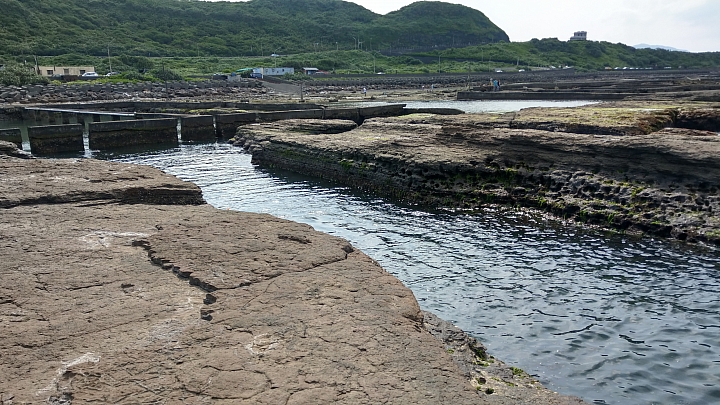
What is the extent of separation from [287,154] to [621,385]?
775 inches

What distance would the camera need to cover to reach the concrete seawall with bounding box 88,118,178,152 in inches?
1245

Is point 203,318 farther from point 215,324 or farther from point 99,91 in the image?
point 99,91

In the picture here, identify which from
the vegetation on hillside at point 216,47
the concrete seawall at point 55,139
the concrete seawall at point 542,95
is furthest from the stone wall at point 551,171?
the vegetation on hillside at point 216,47

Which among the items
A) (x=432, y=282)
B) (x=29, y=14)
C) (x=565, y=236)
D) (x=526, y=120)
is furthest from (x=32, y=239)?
(x=29, y=14)

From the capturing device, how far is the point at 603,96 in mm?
54188

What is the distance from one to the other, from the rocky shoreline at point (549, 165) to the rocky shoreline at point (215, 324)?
29.6 ft

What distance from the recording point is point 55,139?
30.2 metres

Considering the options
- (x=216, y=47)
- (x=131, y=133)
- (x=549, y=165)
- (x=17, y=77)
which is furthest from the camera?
(x=216, y=47)

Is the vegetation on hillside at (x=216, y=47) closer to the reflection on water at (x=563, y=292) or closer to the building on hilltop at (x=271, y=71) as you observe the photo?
the building on hilltop at (x=271, y=71)

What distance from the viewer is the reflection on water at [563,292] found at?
7566 mm

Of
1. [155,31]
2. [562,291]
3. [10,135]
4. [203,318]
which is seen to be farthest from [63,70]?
[203,318]

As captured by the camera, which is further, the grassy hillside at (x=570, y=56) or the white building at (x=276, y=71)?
the grassy hillside at (x=570, y=56)

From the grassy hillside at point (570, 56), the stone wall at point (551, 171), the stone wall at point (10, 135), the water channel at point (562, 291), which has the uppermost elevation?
the grassy hillside at point (570, 56)

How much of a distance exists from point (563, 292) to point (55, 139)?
29808 millimetres
